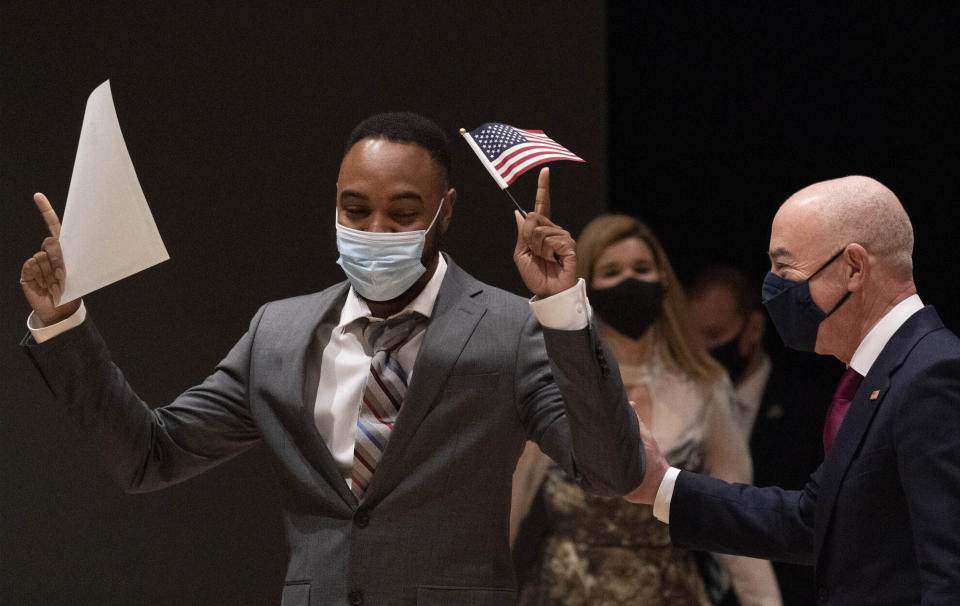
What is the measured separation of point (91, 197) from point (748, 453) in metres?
2.68

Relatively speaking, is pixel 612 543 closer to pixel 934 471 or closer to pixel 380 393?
pixel 380 393

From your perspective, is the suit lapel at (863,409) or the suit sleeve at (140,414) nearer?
the suit lapel at (863,409)

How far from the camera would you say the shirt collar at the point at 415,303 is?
8.83 ft

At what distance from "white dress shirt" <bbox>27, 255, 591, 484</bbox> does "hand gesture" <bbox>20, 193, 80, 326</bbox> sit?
0.07 ft

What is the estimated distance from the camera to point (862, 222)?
Answer: 255 cm

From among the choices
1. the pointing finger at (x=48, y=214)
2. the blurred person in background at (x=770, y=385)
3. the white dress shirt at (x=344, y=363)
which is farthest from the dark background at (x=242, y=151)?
the pointing finger at (x=48, y=214)

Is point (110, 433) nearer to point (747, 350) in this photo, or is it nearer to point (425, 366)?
point (425, 366)

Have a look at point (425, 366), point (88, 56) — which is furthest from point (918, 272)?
point (88, 56)

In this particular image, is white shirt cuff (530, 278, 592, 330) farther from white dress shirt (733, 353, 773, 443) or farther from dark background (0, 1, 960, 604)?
white dress shirt (733, 353, 773, 443)

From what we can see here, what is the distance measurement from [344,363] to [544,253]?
0.59m

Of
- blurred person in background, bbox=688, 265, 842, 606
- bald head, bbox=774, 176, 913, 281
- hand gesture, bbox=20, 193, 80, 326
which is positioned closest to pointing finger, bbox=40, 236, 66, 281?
hand gesture, bbox=20, 193, 80, 326

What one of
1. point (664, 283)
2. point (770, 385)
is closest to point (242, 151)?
point (664, 283)

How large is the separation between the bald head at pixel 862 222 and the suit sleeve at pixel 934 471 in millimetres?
373

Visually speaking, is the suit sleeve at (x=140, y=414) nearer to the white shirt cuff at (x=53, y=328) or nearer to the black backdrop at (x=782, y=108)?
the white shirt cuff at (x=53, y=328)
